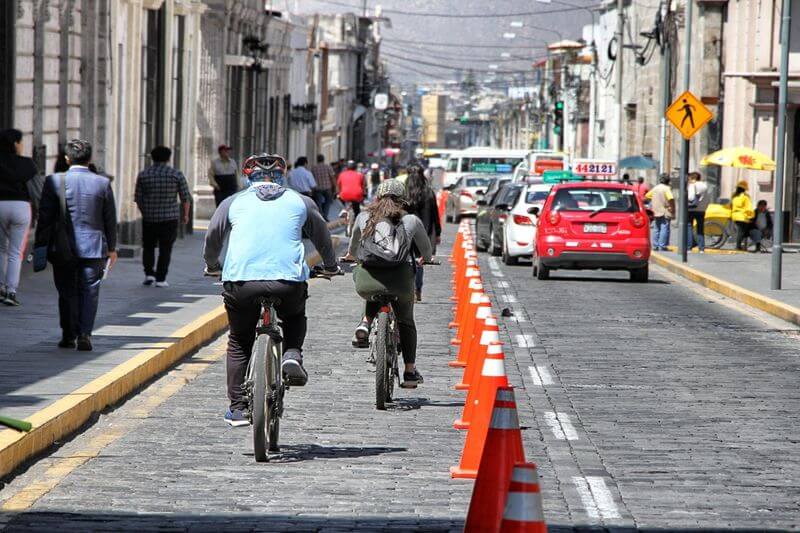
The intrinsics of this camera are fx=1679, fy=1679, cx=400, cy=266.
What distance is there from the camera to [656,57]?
65250 mm

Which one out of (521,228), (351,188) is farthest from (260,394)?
(351,188)

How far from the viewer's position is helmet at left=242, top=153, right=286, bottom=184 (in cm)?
951

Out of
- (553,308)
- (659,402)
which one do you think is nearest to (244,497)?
(659,402)

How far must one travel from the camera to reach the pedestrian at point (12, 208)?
55.4 feet

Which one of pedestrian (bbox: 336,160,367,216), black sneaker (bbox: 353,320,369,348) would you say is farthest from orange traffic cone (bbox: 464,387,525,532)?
pedestrian (bbox: 336,160,367,216)

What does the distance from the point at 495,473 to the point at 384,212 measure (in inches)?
204

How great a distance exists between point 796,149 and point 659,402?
27.5 meters

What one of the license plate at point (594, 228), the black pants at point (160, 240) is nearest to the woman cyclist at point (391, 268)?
the black pants at point (160, 240)

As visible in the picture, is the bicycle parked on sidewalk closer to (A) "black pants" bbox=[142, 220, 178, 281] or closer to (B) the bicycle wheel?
(B) the bicycle wheel

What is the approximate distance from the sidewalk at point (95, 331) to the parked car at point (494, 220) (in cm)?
1050

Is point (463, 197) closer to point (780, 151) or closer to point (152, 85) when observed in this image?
point (152, 85)

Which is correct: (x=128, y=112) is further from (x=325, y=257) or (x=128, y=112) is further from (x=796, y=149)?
(x=325, y=257)

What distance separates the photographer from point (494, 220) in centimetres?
3366

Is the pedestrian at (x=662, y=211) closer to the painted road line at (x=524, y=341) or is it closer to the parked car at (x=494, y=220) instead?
the parked car at (x=494, y=220)
